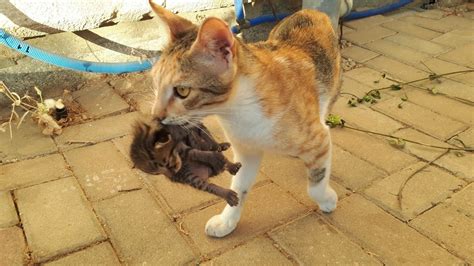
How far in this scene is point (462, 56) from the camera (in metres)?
4.10

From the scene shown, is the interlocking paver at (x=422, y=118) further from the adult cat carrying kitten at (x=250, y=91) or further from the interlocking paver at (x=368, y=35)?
the interlocking paver at (x=368, y=35)

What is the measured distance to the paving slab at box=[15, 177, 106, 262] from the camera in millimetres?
2096

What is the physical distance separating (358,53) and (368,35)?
51cm

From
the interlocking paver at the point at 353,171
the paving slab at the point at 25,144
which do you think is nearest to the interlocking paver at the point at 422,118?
the interlocking paver at the point at 353,171

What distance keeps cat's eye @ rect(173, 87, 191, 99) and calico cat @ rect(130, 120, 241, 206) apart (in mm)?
119

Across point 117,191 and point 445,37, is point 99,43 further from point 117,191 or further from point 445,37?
point 445,37

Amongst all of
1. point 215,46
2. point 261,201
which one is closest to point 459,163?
point 261,201

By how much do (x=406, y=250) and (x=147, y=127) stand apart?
1318mm

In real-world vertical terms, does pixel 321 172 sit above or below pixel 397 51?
above

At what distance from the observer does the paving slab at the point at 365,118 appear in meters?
3.04

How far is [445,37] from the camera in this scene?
453 centimetres

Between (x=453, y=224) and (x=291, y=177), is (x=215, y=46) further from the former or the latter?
(x=453, y=224)

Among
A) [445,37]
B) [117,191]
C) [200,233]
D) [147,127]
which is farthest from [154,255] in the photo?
[445,37]

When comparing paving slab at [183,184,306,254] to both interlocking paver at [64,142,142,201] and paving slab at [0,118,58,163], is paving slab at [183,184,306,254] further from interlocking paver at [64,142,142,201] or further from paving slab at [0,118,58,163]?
paving slab at [0,118,58,163]
